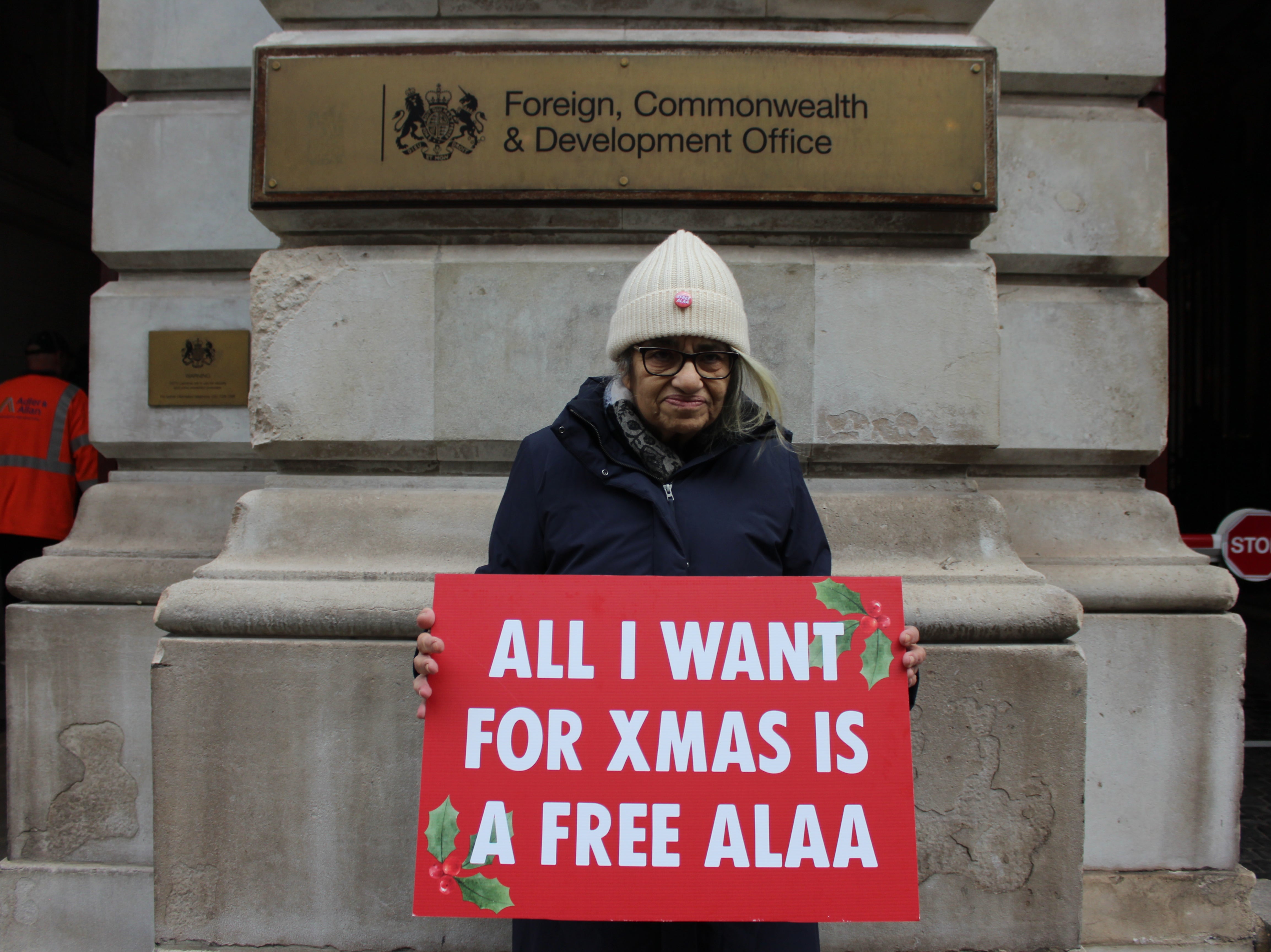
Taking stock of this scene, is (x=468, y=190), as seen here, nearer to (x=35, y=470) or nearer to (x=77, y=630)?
(x=77, y=630)

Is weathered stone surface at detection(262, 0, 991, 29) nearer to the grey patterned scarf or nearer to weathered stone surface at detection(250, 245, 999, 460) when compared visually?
weathered stone surface at detection(250, 245, 999, 460)

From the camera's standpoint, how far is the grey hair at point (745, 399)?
78.7 inches

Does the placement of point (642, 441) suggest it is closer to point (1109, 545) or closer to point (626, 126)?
point (626, 126)

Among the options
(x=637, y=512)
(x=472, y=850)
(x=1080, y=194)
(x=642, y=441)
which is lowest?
(x=472, y=850)

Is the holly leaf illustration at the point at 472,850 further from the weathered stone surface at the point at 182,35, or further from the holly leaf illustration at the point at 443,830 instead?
the weathered stone surface at the point at 182,35

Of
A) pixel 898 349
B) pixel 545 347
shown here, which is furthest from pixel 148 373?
pixel 898 349

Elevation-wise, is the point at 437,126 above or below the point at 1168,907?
above

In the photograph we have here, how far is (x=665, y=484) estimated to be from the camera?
1942 mm

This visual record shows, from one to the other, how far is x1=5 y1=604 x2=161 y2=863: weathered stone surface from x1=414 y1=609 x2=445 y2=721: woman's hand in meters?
1.75

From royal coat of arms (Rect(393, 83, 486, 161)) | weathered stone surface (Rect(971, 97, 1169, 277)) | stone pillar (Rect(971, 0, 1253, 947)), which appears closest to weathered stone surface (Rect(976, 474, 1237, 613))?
stone pillar (Rect(971, 0, 1253, 947))

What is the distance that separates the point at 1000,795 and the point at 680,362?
1766mm

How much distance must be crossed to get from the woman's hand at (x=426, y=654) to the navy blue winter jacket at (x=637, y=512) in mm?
195

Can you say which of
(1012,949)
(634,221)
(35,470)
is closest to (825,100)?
(634,221)

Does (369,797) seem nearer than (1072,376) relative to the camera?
Yes
